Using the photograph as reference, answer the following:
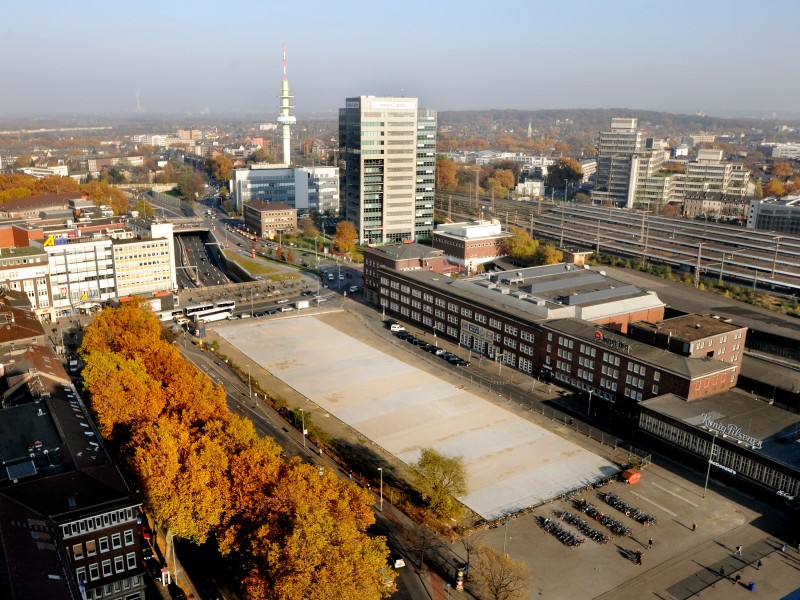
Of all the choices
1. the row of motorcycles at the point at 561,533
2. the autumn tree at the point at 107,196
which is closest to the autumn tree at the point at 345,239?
the autumn tree at the point at 107,196

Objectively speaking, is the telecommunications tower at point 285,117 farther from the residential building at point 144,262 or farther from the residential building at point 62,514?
the residential building at point 62,514

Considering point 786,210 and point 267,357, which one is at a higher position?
point 786,210

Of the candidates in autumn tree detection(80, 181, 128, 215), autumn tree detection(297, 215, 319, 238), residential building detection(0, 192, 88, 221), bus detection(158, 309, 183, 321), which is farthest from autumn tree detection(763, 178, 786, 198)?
residential building detection(0, 192, 88, 221)

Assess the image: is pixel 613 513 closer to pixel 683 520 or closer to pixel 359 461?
pixel 683 520

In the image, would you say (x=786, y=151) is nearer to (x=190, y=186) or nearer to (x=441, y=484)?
(x=190, y=186)

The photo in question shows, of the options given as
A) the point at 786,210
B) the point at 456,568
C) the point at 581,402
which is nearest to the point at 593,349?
the point at 581,402

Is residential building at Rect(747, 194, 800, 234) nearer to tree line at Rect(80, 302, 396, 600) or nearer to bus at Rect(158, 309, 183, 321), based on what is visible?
bus at Rect(158, 309, 183, 321)
